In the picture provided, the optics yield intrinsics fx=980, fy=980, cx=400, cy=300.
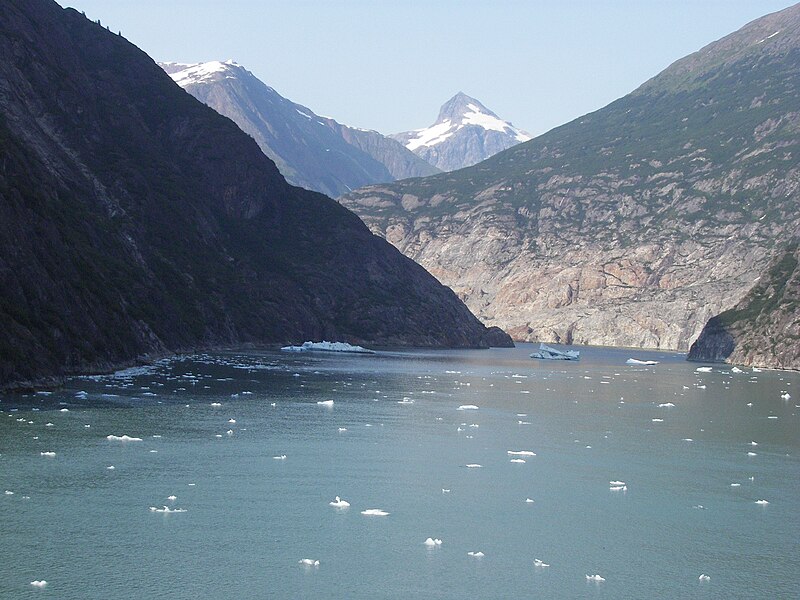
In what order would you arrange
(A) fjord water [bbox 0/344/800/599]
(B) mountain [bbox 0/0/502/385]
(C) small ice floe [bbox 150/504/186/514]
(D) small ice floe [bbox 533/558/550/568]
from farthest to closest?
(B) mountain [bbox 0/0/502/385], (C) small ice floe [bbox 150/504/186/514], (D) small ice floe [bbox 533/558/550/568], (A) fjord water [bbox 0/344/800/599]

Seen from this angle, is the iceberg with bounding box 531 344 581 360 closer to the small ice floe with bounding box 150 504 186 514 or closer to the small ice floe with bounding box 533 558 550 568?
the small ice floe with bounding box 150 504 186 514

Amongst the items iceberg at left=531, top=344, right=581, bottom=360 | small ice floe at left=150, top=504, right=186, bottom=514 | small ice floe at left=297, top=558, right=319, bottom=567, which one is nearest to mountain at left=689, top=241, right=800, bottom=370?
iceberg at left=531, top=344, right=581, bottom=360

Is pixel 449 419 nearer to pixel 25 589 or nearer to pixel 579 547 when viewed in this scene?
pixel 579 547

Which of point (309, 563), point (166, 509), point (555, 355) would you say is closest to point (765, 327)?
point (555, 355)

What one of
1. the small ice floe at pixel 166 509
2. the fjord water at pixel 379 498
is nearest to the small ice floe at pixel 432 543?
the fjord water at pixel 379 498

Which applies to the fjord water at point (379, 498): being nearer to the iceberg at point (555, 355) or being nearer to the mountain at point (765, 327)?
the mountain at point (765, 327)

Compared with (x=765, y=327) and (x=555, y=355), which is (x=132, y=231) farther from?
(x=765, y=327)
